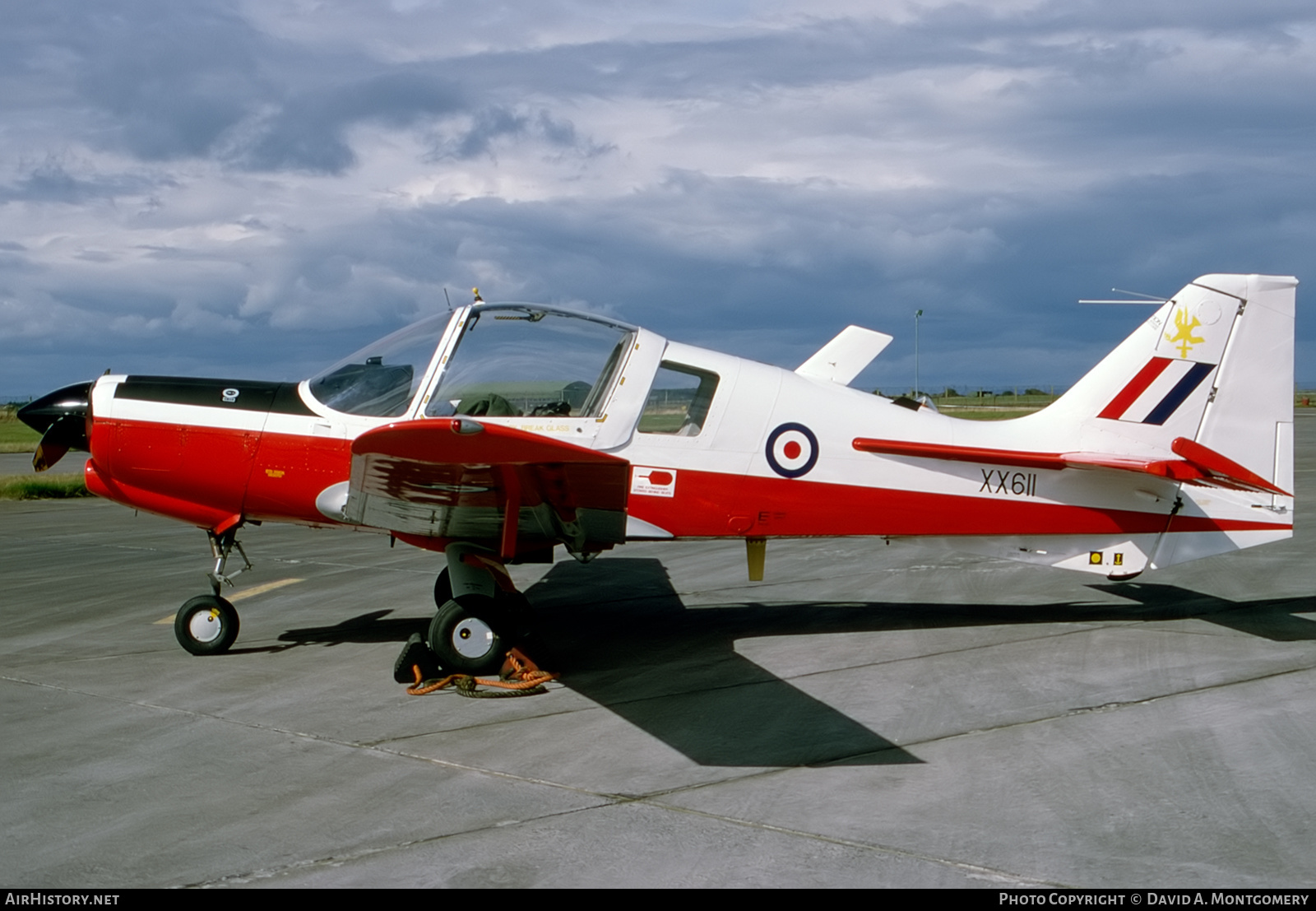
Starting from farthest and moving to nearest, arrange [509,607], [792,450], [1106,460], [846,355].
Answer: [846,355]
[1106,460]
[792,450]
[509,607]

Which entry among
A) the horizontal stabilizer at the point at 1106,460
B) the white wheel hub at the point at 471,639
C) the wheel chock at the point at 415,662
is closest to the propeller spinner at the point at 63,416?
the wheel chock at the point at 415,662

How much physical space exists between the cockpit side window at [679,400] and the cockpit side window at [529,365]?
1.07 ft

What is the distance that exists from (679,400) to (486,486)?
188cm

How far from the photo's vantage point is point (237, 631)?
7.78 m

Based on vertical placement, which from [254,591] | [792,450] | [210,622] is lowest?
[254,591]

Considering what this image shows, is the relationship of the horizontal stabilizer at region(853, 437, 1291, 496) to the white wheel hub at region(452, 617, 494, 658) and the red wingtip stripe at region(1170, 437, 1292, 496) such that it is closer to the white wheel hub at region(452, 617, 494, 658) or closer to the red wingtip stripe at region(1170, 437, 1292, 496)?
the red wingtip stripe at region(1170, 437, 1292, 496)

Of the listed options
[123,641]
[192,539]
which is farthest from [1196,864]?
[192,539]

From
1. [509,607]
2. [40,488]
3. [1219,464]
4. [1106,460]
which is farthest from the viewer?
[40,488]

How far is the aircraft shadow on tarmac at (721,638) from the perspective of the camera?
5402 mm

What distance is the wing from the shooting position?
193 inches

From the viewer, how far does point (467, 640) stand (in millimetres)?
6676

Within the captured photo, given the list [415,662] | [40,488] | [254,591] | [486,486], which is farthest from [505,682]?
[40,488]

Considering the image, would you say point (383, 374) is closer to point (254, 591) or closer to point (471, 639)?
point (471, 639)
